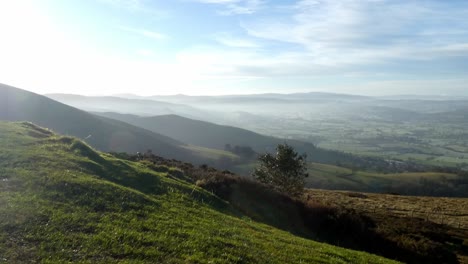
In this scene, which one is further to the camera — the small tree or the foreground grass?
the small tree

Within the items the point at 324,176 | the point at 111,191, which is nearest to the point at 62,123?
the point at 324,176

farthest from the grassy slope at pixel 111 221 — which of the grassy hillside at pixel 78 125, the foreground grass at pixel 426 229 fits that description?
the grassy hillside at pixel 78 125

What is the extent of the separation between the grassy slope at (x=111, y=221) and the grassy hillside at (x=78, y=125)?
11766 cm

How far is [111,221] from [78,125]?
150 meters

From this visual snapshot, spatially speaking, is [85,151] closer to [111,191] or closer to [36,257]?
[111,191]

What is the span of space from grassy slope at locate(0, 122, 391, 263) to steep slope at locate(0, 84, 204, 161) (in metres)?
118

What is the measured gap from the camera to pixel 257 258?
14211 mm

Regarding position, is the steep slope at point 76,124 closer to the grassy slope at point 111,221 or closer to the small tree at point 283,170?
the small tree at point 283,170

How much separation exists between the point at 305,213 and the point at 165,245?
17976 mm

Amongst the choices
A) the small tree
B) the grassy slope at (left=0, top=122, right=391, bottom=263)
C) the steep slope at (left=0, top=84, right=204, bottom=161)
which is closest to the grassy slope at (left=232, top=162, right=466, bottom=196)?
the steep slope at (left=0, top=84, right=204, bottom=161)

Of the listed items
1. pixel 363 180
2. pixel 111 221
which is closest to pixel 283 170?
pixel 111 221

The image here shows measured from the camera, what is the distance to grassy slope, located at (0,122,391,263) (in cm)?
1282

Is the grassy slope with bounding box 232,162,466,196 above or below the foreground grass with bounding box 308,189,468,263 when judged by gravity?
below

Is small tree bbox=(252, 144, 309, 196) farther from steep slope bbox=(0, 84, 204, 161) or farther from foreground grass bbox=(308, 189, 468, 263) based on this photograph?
steep slope bbox=(0, 84, 204, 161)
